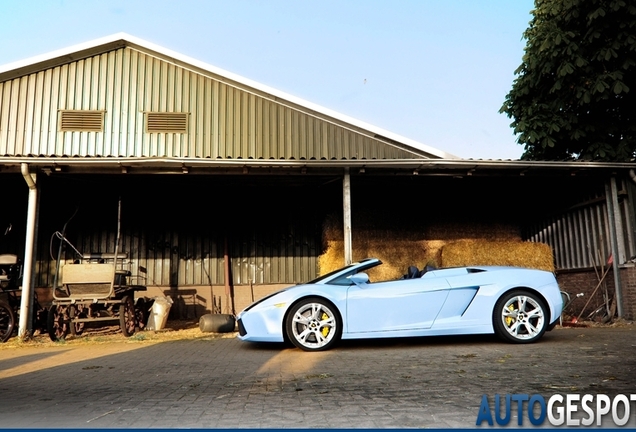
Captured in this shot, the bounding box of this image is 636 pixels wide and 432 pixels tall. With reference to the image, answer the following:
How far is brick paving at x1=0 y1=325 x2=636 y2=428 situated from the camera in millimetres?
3709

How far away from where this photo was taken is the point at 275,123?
14594mm

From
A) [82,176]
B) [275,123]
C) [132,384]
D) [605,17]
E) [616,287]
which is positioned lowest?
[132,384]

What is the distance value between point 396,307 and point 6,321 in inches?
292

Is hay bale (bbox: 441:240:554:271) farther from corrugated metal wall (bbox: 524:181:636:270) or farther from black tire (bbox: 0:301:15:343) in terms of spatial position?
black tire (bbox: 0:301:15:343)

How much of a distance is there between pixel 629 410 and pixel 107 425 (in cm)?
345

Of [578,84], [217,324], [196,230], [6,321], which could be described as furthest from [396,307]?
[578,84]

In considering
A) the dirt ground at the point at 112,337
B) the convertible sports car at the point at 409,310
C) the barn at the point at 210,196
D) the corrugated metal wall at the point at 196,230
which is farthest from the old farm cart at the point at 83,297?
the convertible sports car at the point at 409,310

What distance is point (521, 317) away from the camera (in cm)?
748

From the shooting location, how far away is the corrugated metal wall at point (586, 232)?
11.4 metres

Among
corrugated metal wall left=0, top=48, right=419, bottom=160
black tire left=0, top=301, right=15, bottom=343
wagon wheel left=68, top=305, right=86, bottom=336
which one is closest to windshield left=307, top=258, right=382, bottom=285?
wagon wheel left=68, top=305, right=86, bottom=336

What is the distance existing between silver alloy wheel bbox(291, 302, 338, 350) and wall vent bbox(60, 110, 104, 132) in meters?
9.34

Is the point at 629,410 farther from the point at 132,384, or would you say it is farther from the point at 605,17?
the point at 605,17

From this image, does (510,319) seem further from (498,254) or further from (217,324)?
(498,254)

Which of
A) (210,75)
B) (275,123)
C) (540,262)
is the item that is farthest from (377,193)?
(210,75)
